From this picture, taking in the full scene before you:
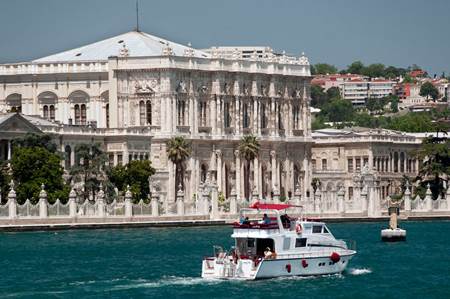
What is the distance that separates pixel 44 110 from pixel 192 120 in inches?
499

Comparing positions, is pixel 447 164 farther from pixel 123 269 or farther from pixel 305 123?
pixel 123 269

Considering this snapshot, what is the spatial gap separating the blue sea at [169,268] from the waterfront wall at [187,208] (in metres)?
1.90

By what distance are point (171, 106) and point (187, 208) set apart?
21807 mm

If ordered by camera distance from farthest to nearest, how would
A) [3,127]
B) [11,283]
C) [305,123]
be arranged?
[305,123] < [3,127] < [11,283]

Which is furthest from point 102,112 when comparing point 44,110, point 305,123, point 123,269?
point 123,269

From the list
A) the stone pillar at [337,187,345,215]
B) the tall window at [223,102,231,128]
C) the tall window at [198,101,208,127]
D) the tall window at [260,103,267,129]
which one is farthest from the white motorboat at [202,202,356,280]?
the tall window at [260,103,267,129]

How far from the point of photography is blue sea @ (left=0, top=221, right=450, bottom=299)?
8256cm

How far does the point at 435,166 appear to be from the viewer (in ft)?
540

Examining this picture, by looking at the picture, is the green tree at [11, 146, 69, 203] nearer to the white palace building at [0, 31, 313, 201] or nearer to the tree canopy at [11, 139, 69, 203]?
the tree canopy at [11, 139, 69, 203]

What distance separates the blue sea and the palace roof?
37.8 m

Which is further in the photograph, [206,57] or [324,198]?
[206,57]

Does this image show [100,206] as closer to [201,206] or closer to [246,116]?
[201,206]

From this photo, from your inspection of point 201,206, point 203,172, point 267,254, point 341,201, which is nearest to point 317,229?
point 267,254

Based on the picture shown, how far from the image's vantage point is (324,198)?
5792 inches
